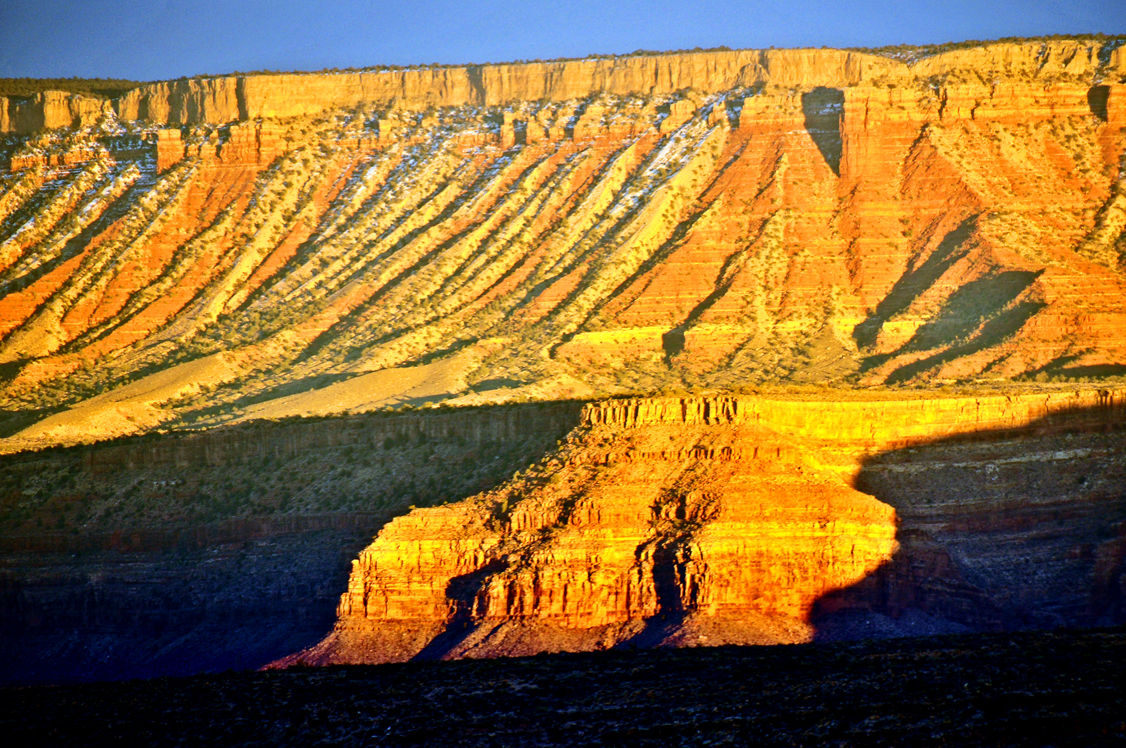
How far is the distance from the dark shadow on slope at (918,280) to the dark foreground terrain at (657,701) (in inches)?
2232

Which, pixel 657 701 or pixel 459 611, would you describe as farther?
pixel 459 611

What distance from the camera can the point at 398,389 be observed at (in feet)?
276

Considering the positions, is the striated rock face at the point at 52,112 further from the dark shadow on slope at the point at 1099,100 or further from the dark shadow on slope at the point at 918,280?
the dark shadow on slope at the point at 1099,100

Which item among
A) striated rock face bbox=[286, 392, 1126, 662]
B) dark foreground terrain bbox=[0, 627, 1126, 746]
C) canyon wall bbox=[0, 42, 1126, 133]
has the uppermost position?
canyon wall bbox=[0, 42, 1126, 133]

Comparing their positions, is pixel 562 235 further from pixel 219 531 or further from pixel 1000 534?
pixel 1000 534

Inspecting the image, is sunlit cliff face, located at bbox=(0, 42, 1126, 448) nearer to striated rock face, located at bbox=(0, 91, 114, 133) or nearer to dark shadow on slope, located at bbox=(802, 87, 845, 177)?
dark shadow on slope, located at bbox=(802, 87, 845, 177)

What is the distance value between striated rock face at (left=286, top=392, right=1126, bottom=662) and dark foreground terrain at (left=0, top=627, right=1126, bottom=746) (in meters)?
4.04

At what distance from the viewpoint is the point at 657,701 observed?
31500mm

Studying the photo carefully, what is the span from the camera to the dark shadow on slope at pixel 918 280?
9169 cm

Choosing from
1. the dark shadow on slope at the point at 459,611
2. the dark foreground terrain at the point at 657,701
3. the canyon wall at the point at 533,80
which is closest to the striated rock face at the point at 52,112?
the canyon wall at the point at 533,80

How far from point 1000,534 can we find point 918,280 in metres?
49.4

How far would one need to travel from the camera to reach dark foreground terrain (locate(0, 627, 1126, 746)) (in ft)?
96.1

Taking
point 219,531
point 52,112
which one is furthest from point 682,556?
point 52,112

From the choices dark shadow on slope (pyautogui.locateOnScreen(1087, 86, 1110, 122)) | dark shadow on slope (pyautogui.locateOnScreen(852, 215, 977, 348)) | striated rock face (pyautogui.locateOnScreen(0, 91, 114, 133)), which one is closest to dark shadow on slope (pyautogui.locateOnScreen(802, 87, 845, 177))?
dark shadow on slope (pyautogui.locateOnScreen(852, 215, 977, 348))
